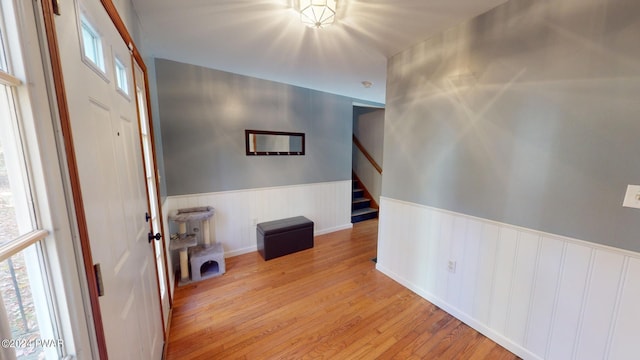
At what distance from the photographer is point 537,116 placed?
A: 142cm

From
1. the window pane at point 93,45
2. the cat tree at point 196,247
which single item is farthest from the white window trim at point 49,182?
the cat tree at point 196,247

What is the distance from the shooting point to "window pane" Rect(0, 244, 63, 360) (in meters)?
0.46

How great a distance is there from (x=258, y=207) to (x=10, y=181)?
2.75 meters

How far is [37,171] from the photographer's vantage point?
1.75 feet

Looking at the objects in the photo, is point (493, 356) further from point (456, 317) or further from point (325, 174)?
point (325, 174)

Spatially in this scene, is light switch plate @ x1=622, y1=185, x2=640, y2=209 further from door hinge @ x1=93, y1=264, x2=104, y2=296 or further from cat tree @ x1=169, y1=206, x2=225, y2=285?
cat tree @ x1=169, y1=206, x2=225, y2=285

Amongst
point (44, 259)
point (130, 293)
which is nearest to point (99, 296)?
point (44, 259)

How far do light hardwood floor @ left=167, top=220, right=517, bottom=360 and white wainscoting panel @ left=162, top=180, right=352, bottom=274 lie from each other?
0.49 meters

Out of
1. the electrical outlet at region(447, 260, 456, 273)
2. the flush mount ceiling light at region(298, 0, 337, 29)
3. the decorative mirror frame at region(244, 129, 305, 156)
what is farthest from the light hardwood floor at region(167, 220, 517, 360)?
the flush mount ceiling light at region(298, 0, 337, 29)

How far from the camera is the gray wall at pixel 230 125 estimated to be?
2545 mm

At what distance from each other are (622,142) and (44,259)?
2351 millimetres

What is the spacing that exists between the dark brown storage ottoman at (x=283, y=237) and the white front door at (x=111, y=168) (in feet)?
5.23

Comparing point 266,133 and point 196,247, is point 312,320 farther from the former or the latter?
point 266,133

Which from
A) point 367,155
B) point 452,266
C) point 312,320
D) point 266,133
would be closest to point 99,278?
point 312,320
